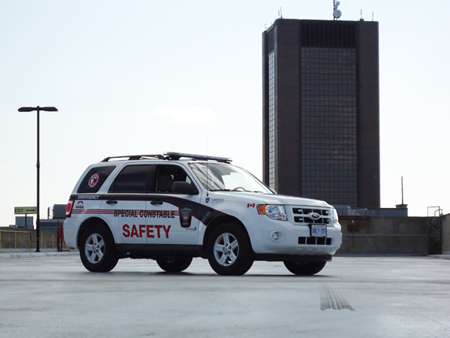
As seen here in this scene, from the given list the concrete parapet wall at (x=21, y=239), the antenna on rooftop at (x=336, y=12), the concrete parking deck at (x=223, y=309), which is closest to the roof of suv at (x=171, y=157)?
the concrete parking deck at (x=223, y=309)

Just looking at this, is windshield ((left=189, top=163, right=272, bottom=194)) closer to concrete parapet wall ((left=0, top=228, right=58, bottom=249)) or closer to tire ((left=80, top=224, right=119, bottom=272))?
tire ((left=80, top=224, right=119, bottom=272))

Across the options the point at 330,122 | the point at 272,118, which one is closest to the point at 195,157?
the point at 330,122

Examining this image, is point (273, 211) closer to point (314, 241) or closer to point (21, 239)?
point (314, 241)

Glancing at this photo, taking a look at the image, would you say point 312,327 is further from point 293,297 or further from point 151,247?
point 151,247

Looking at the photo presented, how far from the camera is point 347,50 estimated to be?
452 ft

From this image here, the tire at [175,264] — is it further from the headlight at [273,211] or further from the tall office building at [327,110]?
the tall office building at [327,110]

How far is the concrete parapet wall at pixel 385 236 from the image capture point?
71188 millimetres

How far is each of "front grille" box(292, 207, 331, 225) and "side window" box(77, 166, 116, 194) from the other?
3.79 metres

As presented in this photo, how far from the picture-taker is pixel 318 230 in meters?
13.1

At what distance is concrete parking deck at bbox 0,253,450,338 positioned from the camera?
595 centimetres

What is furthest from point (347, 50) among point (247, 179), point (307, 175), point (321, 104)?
point (247, 179)

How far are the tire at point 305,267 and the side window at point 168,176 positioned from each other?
7.91 ft

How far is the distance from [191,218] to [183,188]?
1.74 ft

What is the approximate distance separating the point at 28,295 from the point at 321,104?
130872 millimetres
